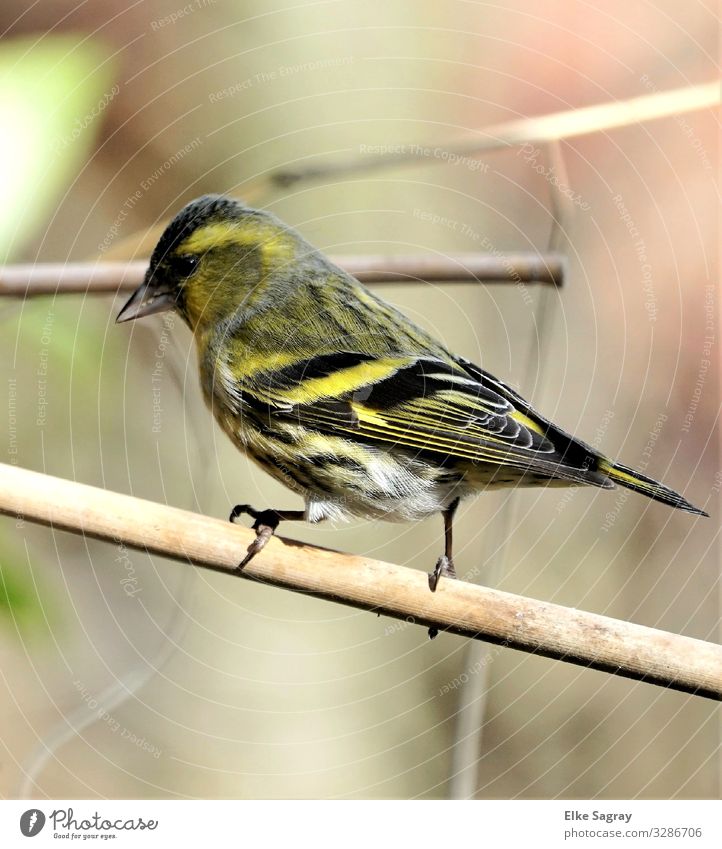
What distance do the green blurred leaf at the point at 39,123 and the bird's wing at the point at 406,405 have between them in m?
0.38

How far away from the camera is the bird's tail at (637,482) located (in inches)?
40.8

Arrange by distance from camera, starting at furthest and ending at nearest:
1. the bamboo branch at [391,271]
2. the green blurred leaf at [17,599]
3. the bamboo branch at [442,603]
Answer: the bamboo branch at [391,271], the bamboo branch at [442,603], the green blurred leaf at [17,599]

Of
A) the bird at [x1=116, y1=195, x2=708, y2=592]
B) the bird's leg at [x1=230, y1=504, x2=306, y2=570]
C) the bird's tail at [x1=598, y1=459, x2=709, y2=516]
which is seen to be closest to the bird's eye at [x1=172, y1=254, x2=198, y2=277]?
the bird at [x1=116, y1=195, x2=708, y2=592]

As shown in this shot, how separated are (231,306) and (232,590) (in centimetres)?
39

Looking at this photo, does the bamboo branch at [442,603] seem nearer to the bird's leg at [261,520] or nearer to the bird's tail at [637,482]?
the bird's leg at [261,520]

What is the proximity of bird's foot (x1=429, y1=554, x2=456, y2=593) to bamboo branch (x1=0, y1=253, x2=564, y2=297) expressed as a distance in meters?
0.37

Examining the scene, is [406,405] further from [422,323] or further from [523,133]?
[523,133]

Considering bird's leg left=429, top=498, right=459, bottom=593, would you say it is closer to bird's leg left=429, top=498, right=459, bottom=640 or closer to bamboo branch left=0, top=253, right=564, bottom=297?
bird's leg left=429, top=498, right=459, bottom=640

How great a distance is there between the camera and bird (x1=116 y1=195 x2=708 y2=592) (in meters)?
1.11

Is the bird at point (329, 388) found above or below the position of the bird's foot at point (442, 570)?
above

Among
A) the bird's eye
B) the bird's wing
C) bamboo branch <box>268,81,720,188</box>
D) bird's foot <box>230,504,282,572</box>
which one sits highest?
bamboo branch <box>268,81,720,188</box>

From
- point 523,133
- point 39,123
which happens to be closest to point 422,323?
point 523,133

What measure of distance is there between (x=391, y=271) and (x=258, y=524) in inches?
14.9

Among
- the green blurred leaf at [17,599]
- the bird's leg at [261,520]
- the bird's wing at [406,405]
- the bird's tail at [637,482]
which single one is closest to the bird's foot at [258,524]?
the bird's leg at [261,520]
